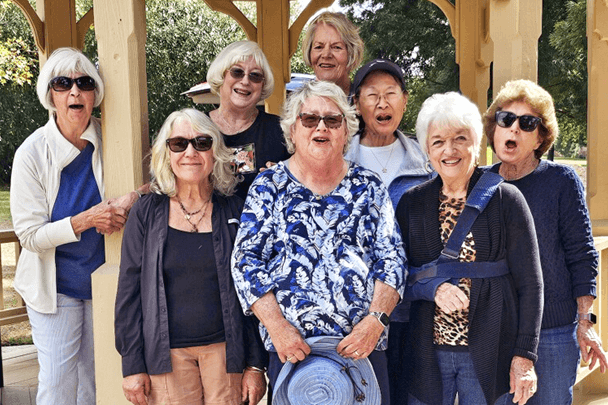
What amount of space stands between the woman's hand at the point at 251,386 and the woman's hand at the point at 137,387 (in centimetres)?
41

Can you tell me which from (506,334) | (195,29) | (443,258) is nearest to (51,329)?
(443,258)

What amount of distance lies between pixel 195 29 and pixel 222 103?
1956 centimetres

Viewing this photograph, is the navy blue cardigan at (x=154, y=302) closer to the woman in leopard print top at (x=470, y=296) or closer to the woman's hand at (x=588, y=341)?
the woman in leopard print top at (x=470, y=296)

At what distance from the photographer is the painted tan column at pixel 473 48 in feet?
24.0

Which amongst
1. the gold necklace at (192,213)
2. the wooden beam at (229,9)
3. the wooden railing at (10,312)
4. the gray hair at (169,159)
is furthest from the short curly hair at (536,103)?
the wooden beam at (229,9)

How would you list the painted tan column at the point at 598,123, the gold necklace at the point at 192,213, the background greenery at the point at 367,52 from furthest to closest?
the background greenery at the point at 367,52, the painted tan column at the point at 598,123, the gold necklace at the point at 192,213

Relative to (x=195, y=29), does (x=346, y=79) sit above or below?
below

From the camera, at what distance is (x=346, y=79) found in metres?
3.84

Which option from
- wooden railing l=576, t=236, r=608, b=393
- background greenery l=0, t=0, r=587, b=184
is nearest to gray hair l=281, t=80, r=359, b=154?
wooden railing l=576, t=236, r=608, b=393

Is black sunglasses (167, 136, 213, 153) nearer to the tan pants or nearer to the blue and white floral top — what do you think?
the blue and white floral top

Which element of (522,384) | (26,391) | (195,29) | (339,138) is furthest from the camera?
(195,29)

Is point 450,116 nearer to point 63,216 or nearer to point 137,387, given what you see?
point 137,387

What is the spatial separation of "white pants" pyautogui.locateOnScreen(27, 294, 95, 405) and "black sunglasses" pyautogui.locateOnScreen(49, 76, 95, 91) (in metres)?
1.01

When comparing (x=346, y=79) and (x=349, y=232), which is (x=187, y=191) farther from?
(x=346, y=79)
